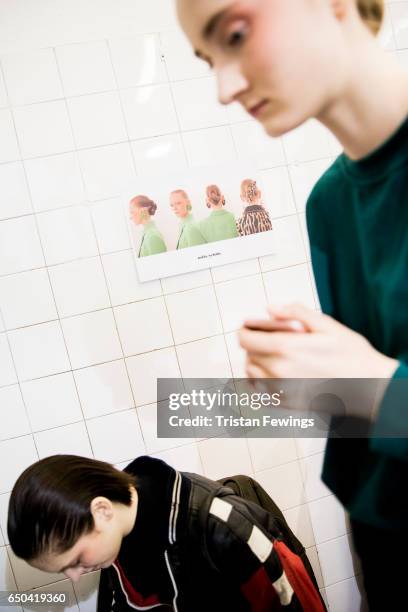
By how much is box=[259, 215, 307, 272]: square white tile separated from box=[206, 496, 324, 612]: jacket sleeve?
34.5 inches

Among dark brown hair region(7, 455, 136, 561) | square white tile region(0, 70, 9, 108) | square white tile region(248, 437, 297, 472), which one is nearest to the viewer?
dark brown hair region(7, 455, 136, 561)

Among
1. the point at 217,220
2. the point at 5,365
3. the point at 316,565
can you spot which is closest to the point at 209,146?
the point at 217,220

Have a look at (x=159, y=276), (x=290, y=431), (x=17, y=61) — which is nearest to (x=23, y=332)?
(x=159, y=276)

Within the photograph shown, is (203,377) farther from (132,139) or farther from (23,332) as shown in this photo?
(132,139)

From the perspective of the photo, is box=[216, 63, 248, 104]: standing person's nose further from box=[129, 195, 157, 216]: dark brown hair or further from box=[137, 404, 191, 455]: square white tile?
box=[137, 404, 191, 455]: square white tile

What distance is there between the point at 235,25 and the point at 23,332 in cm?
127

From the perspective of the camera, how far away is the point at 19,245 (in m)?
1.38

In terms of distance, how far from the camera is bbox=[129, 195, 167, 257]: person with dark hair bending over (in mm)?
1429

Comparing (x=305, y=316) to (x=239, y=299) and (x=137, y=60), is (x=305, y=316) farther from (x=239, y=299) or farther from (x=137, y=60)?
(x=137, y=60)

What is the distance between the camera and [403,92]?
1.32 feet

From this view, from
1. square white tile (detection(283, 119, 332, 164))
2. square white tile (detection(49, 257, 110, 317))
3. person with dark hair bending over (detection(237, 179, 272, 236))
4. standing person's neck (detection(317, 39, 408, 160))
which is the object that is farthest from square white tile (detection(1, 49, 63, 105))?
standing person's neck (detection(317, 39, 408, 160))

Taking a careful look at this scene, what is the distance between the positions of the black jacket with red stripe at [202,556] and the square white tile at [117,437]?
1.17 ft

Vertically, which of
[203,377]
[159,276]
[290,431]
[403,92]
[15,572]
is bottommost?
[15,572]

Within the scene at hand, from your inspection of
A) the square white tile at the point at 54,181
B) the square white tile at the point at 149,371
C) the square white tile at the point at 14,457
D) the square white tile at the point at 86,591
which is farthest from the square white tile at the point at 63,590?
the square white tile at the point at 54,181
